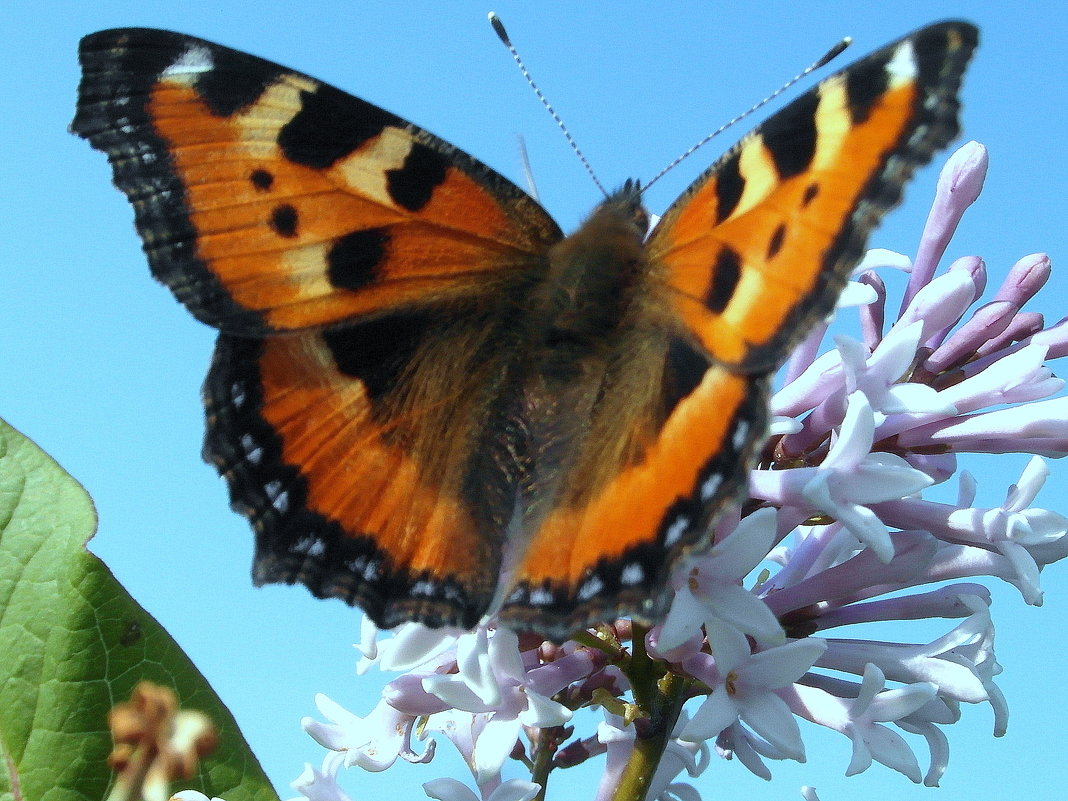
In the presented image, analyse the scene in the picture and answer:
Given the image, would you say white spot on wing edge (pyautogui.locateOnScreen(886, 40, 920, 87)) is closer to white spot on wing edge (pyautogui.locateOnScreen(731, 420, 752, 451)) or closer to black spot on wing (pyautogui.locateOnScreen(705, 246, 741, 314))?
black spot on wing (pyautogui.locateOnScreen(705, 246, 741, 314))

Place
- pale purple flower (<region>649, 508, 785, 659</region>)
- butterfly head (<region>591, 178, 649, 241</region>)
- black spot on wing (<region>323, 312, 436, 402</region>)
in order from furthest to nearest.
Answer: butterfly head (<region>591, 178, 649, 241</region>)
black spot on wing (<region>323, 312, 436, 402</region>)
pale purple flower (<region>649, 508, 785, 659</region>)

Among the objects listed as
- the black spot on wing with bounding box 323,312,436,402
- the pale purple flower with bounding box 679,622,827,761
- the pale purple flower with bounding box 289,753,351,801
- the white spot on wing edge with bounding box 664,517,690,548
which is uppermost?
the black spot on wing with bounding box 323,312,436,402

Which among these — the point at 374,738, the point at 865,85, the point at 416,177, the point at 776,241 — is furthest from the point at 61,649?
the point at 865,85

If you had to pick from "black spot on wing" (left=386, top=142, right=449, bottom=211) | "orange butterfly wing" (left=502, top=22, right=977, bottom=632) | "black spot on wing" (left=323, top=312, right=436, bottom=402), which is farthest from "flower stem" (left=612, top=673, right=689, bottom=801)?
"black spot on wing" (left=386, top=142, right=449, bottom=211)

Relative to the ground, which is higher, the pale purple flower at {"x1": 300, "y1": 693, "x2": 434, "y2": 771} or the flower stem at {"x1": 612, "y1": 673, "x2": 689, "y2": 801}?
the flower stem at {"x1": 612, "y1": 673, "x2": 689, "y2": 801}

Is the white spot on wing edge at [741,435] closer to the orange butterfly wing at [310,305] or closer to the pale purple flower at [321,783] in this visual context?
the orange butterfly wing at [310,305]

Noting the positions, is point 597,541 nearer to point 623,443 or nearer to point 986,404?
point 623,443
